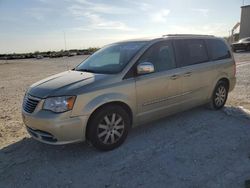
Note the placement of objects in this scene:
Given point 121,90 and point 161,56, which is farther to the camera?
point 161,56

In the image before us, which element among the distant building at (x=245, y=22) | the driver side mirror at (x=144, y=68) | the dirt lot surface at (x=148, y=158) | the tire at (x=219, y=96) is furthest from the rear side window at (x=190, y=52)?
the distant building at (x=245, y=22)

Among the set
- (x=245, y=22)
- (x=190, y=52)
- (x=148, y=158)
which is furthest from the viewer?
(x=245, y=22)

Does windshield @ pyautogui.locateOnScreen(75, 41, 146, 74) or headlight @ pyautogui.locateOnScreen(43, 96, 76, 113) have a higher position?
windshield @ pyautogui.locateOnScreen(75, 41, 146, 74)

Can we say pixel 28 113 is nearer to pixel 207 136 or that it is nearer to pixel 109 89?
pixel 109 89

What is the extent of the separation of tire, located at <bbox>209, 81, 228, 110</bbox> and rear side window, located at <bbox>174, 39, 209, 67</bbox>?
30.3 inches

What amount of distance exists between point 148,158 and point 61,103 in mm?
1496

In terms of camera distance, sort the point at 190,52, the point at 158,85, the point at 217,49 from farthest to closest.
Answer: the point at 217,49
the point at 190,52
the point at 158,85

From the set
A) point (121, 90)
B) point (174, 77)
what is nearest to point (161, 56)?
point (174, 77)

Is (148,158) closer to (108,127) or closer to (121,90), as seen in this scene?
(108,127)

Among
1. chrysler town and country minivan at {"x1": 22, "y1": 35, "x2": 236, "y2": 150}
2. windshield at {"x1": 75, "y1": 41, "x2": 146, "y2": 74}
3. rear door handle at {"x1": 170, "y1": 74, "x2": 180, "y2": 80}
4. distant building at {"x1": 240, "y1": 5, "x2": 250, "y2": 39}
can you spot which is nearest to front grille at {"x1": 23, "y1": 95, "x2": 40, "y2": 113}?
chrysler town and country minivan at {"x1": 22, "y1": 35, "x2": 236, "y2": 150}

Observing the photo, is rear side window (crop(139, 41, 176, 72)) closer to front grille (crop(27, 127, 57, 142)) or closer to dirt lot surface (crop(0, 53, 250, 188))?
dirt lot surface (crop(0, 53, 250, 188))

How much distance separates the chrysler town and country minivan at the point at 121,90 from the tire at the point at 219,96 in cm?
6

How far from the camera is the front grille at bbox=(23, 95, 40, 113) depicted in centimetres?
403

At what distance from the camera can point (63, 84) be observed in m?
4.12
